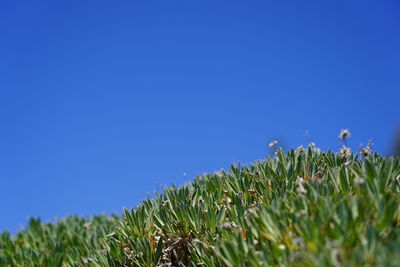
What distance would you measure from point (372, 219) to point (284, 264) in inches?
30.7

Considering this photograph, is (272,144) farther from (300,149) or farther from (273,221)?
(273,221)

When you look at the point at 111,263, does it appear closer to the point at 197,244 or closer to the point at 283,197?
the point at 197,244

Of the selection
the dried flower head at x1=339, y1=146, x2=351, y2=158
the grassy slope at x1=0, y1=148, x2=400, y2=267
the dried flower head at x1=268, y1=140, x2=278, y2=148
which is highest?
the dried flower head at x1=268, y1=140, x2=278, y2=148

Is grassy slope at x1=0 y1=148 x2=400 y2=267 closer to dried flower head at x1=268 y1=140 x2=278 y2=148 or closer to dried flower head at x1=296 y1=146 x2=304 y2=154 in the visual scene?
dried flower head at x1=296 y1=146 x2=304 y2=154

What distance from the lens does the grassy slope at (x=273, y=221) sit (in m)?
3.19

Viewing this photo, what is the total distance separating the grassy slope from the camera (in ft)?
10.5

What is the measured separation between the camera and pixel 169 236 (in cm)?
486

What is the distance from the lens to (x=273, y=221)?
11.9 feet

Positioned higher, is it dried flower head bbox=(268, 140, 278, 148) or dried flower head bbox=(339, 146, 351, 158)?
dried flower head bbox=(268, 140, 278, 148)

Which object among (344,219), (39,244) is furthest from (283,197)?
(39,244)

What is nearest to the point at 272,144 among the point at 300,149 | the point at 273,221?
the point at 300,149

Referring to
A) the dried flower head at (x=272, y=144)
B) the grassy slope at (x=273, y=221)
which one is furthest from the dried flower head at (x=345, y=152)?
the dried flower head at (x=272, y=144)

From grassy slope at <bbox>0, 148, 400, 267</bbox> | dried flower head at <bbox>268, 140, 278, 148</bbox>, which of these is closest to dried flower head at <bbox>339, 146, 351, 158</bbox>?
grassy slope at <bbox>0, 148, 400, 267</bbox>

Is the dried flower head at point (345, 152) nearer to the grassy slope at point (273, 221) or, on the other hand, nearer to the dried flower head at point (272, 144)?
the grassy slope at point (273, 221)
